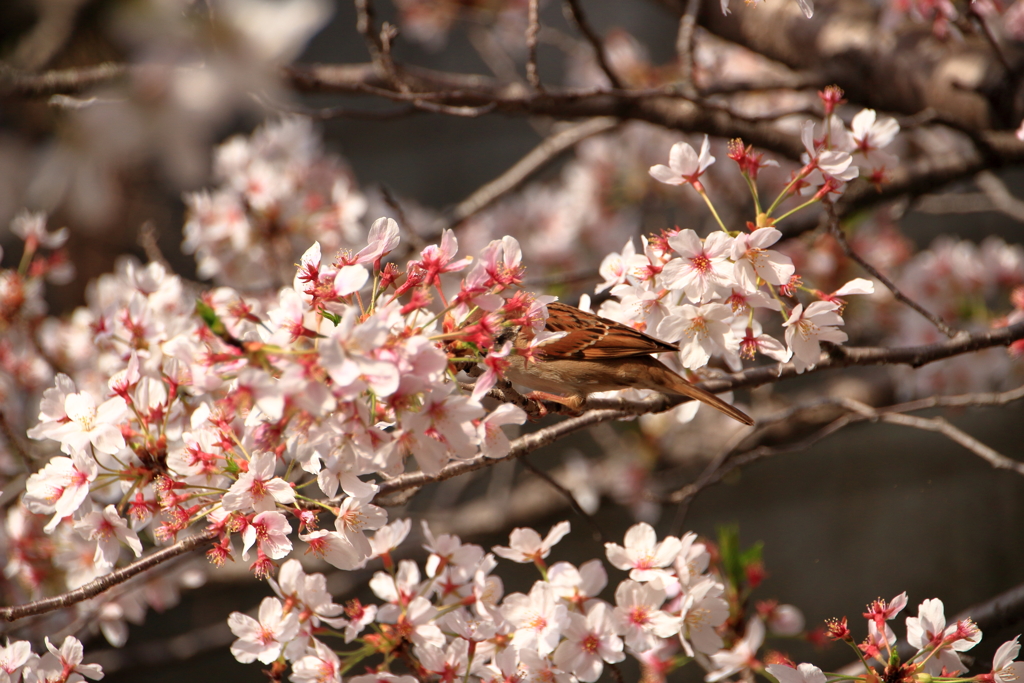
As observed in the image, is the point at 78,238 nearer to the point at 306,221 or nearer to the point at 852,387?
the point at 306,221

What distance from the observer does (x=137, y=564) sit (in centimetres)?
137

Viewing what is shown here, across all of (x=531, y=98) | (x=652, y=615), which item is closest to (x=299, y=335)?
(x=652, y=615)

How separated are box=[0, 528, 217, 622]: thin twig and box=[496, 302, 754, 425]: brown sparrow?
2.55ft

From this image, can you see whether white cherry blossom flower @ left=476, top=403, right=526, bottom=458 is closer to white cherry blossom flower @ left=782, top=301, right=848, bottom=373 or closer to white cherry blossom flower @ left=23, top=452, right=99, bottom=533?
white cherry blossom flower @ left=782, top=301, right=848, bottom=373

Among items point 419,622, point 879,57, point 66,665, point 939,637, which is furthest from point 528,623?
point 879,57

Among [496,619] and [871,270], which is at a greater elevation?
[871,270]

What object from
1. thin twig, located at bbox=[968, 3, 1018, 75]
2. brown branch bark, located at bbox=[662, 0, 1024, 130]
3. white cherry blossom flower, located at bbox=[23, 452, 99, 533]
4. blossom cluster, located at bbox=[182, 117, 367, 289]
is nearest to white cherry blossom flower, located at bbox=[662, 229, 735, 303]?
white cherry blossom flower, located at bbox=[23, 452, 99, 533]

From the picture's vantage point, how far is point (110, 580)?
4.57ft

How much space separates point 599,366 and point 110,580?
1148 millimetres

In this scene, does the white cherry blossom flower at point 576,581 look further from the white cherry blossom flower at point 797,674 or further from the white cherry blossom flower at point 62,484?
the white cherry blossom flower at point 62,484

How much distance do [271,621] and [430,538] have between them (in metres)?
0.37

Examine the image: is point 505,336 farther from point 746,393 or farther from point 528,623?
point 746,393

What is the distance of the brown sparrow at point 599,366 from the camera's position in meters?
1.76

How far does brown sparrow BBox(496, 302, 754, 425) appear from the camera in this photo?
5.76 feet
